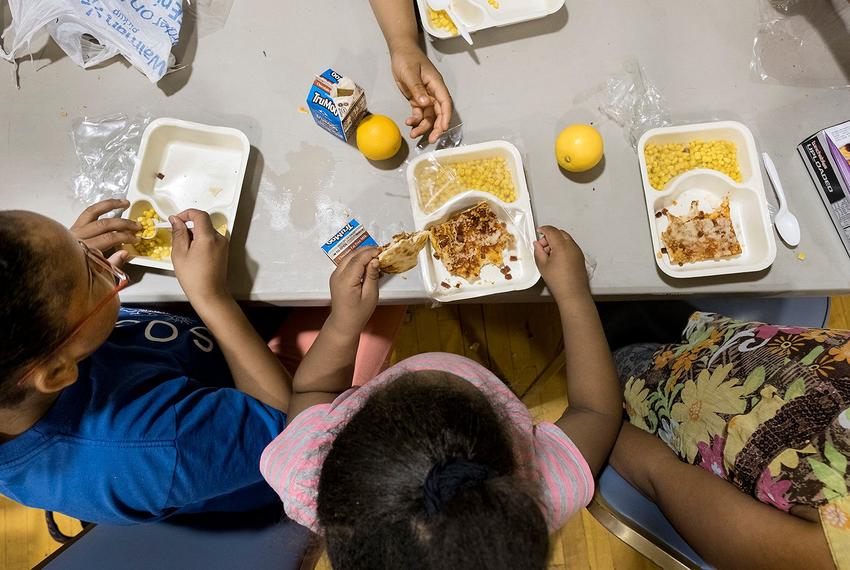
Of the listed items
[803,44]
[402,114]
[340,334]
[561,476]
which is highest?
[803,44]

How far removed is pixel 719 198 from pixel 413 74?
588 millimetres

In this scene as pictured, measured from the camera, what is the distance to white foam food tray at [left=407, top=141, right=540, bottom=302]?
90cm

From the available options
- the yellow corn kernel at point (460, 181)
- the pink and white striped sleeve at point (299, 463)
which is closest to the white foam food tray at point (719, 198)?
the yellow corn kernel at point (460, 181)

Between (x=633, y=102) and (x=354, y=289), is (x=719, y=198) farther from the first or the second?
(x=354, y=289)

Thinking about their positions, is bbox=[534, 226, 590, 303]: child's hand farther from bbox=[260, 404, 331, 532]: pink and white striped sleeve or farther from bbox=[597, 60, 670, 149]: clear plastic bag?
bbox=[260, 404, 331, 532]: pink and white striped sleeve

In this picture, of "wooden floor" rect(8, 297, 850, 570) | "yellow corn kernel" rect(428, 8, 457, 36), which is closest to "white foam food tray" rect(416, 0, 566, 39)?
"yellow corn kernel" rect(428, 8, 457, 36)

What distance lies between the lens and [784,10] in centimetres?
95

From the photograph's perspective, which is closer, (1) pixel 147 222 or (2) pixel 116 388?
(2) pixel 116 388

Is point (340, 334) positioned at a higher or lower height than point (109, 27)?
lower

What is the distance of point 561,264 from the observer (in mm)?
856

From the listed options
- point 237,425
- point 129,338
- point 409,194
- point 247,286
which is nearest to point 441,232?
point 409,194

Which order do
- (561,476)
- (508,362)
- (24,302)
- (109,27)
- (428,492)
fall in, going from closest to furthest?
(428,492), (24,302), (561,476), (109,27), (508,362)

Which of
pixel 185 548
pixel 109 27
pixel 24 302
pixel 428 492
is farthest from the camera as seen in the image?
pixel 109 27

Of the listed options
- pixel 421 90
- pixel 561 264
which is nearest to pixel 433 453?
pixel 561 264
